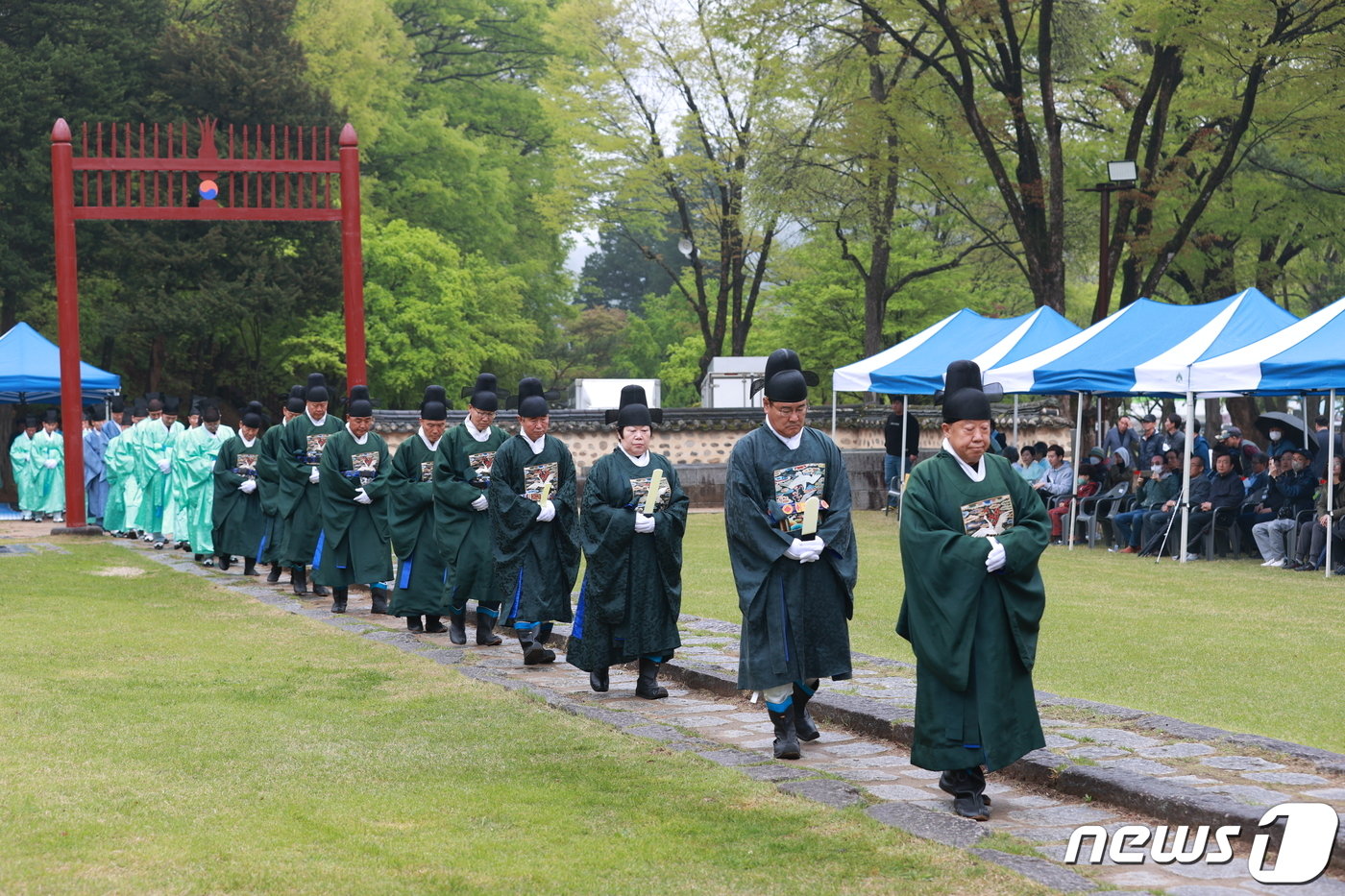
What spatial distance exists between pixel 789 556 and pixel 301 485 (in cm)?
862

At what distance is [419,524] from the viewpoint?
38.9 feet

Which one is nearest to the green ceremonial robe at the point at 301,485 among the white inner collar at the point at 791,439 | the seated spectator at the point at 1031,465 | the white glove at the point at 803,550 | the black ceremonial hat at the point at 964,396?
the white inner collar at the point at 791,439

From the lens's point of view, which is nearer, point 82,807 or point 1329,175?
point 82,807

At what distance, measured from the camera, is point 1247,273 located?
3156cm

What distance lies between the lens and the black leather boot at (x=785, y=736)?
22.9 feet

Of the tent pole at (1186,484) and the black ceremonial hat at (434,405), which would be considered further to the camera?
the tent pole at (1186,484)

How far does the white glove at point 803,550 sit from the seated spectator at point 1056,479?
1332 centimetres

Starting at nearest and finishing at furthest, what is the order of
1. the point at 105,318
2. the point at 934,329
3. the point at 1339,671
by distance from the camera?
the point at 1339,671 < the point at 934,329 < the point at 105,318

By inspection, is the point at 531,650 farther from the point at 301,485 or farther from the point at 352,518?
the point at 301,485

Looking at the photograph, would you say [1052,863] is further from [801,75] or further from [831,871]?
[801,75]

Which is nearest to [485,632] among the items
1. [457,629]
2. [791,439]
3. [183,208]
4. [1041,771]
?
[457,629]

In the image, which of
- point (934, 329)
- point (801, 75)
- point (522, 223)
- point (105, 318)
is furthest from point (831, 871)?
point (522, 223)

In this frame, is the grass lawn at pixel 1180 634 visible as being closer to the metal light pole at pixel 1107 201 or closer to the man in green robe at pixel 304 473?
the man in green robe at pixel 304 473

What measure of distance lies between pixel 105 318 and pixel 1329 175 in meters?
24.8
